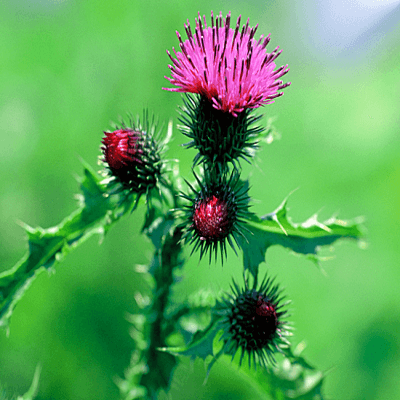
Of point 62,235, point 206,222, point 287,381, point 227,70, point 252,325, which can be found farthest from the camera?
point 287,381

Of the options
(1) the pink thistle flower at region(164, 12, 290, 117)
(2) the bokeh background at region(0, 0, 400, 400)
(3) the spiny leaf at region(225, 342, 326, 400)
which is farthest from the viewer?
(2) the bokeh background at region(0, 0, 400, 400)

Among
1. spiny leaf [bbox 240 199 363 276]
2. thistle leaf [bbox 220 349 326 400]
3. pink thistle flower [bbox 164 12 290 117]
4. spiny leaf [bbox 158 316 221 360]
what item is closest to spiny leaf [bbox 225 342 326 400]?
thistle leaf [bbox 220 349 326 400]

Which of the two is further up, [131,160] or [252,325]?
[131,160]

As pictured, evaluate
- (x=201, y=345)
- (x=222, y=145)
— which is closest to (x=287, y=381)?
(x=201, y=345)

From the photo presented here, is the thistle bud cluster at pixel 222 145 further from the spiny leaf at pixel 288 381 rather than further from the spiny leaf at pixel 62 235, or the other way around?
the spiny leaf at pixel 288 381

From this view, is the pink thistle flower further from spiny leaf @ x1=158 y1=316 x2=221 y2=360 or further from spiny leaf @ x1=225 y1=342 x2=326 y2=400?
spiny leaf @ x1=225 y1=342 x2=326 y2=400

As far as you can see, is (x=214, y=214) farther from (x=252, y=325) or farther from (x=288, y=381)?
(x=288, y=381)

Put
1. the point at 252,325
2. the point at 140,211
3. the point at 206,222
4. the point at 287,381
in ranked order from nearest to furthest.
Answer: the point at 206,222
the point at 252,325
the point at 287,381
the point at 140,211

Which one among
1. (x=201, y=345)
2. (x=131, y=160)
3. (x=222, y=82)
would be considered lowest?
(x=201, y=345)
